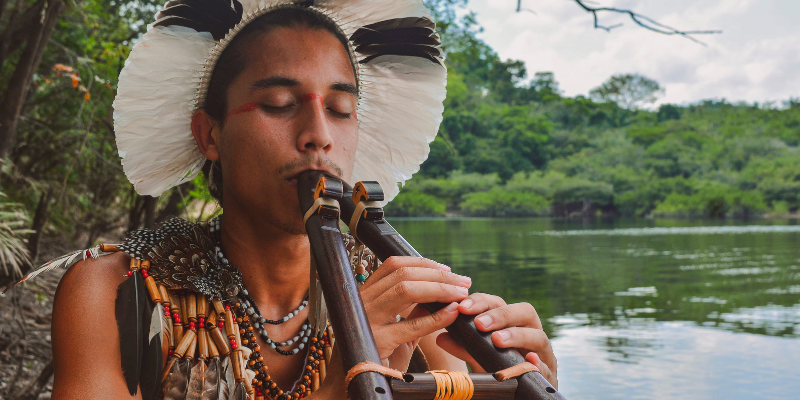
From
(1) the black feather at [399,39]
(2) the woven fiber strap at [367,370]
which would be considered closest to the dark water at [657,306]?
(1) the black feather at [399,39]

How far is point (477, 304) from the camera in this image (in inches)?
50.1

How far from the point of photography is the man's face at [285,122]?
1748 mm

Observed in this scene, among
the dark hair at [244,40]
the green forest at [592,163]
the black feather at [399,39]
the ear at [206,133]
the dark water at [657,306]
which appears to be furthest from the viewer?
the green forest at [592,163]

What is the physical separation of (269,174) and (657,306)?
14.7m

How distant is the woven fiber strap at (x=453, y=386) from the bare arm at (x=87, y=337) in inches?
35.2

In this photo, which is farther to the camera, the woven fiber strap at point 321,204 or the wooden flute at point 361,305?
the woven fiber strap at point 321,204

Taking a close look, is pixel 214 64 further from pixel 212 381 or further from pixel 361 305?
pixel 361 305

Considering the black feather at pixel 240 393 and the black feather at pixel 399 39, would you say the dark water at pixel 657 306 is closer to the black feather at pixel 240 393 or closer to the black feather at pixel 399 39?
the black feather at pixel 399 39

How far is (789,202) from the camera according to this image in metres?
44.5

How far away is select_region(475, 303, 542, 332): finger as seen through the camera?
1246mm

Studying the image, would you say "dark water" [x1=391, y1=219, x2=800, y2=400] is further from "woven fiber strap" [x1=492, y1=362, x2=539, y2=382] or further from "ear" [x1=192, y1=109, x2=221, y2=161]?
"woven fiber strap" [x1=492, y1=362, x2=539, y2=382]

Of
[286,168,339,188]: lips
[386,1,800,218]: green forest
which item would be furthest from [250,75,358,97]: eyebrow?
[386,1,800,218]: green forest

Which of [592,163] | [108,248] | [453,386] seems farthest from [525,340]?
[592,163]

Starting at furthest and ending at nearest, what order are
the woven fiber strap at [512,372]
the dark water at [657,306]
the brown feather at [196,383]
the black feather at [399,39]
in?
the dark water at [657,306] → the black feather at [399,39] → the brown feather at [196,383] → the woven fiber strap at [512,372]
